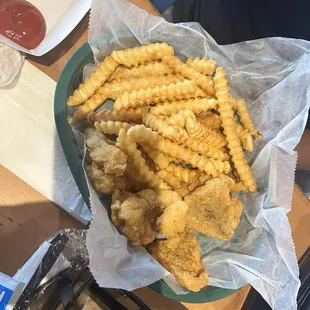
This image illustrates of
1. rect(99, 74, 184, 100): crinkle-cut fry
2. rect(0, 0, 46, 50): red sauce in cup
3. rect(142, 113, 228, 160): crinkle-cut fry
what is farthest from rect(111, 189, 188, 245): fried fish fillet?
rect(0, 0, 46, 50): red sauce in cup

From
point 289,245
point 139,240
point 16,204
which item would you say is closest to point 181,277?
point 139,240

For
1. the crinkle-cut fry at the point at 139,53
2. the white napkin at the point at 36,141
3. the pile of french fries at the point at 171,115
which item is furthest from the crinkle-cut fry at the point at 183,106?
the white napkin at the point at 36,141

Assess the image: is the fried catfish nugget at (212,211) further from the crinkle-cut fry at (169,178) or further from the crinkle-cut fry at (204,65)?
the crinkle-cut fry at (204,65)

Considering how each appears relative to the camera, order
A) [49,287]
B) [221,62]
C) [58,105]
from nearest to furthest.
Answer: [49,287], [58,105], [221,62]

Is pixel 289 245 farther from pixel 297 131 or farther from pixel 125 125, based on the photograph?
pixel 125 125

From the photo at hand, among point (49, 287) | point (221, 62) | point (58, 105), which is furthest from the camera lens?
point (221, 62)

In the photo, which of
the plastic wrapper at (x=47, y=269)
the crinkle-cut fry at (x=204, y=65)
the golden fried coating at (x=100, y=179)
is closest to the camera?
the plastic wrapper at (x=47, y=269)
